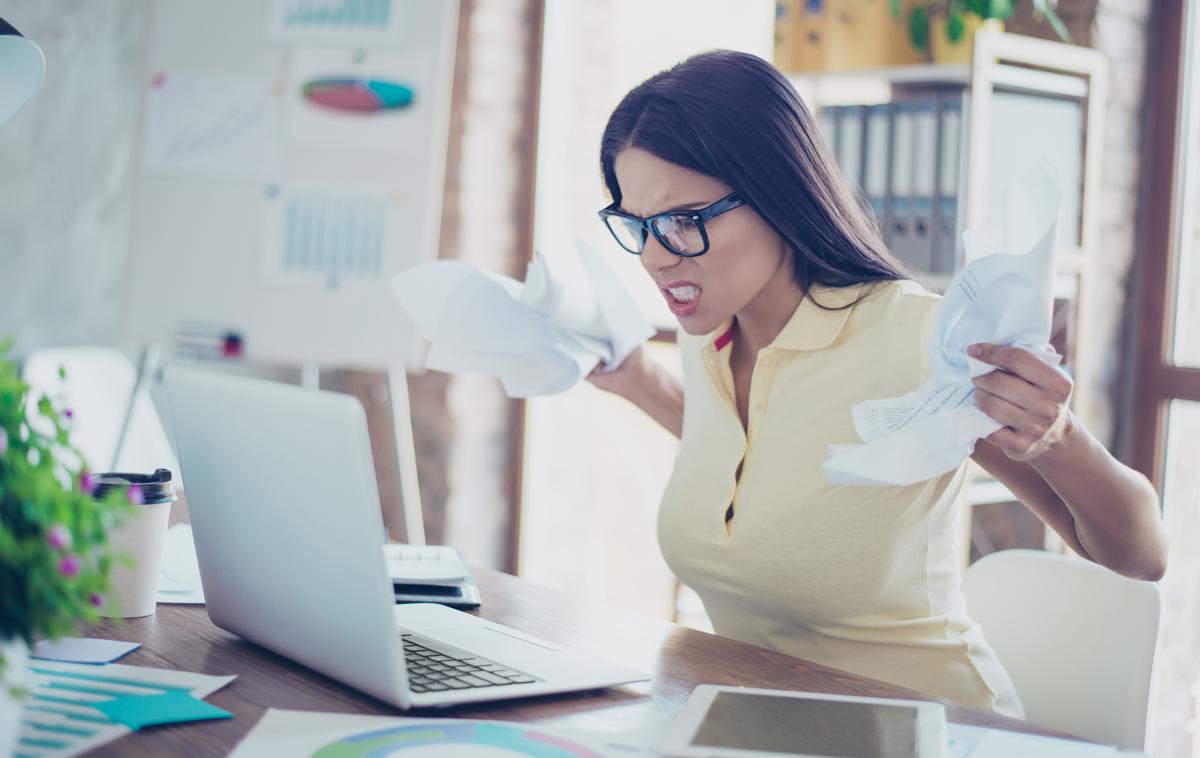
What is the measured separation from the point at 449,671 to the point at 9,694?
373 mm

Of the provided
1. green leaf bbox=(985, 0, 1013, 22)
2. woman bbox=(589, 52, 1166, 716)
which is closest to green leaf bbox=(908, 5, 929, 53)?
green leaf bbox=(985, 0, 1013, 22)

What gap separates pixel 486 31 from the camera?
3152mm

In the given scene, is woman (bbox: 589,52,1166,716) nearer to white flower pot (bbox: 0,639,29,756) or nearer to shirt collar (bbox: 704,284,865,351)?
shirt collar (bbox: 704,284,865,351)

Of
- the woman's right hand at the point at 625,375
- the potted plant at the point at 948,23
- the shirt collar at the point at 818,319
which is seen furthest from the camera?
the potted plant at the point at 948,23

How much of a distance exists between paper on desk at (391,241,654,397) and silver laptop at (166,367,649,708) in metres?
0.44

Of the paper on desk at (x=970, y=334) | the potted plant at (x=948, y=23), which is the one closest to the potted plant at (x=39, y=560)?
the paper on desk at (x=970, y=334)

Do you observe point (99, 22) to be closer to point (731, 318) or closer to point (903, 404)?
point (731, 318)

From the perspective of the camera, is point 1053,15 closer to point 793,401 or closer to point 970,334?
point 793,401

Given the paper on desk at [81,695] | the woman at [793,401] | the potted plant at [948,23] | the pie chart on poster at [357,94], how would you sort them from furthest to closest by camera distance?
the pie chart on poster at [357,94], the potted plant at [948,23], the woman at [793,401], the paper on desk at [81,695]

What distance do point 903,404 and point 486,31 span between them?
7.74ft

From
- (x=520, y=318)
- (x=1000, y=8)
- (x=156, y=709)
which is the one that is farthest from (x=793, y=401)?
(x=1000, y=8)

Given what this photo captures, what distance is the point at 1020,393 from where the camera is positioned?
1.02m

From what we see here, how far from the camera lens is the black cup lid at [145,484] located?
44.3 inches

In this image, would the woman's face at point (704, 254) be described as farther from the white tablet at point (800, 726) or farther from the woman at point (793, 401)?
the white tablet at point (800, 726)
